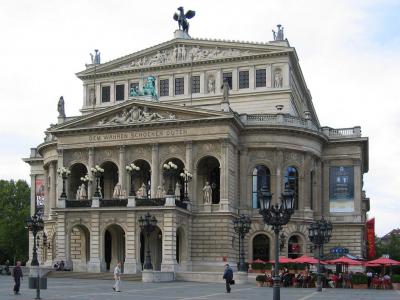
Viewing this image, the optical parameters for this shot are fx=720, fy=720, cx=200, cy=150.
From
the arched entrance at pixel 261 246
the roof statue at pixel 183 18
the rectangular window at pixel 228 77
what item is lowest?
the arched entrance at pixel 261 246

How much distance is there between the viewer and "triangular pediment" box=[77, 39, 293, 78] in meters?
76.4

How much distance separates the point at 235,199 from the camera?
70062 millimetres

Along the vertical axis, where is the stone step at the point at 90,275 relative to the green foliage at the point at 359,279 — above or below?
below

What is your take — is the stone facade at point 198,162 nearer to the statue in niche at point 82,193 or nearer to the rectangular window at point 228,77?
the statue in niche at point 82,193

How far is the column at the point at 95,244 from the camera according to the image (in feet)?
213

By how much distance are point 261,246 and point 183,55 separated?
22.8 meters

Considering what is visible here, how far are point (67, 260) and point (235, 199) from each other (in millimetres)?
16984

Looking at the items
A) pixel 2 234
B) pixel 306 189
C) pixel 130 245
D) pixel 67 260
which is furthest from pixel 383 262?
pixel 2 234

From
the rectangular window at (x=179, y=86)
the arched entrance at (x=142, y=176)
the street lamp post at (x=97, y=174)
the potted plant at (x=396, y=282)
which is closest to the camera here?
the potted plant at (x=396, y=282)

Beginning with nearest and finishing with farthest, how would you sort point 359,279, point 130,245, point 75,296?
point 75,296 → point 359,279 → point 130,245

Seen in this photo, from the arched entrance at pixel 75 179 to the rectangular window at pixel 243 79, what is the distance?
61.7ft

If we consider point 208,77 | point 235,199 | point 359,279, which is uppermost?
point 208,77

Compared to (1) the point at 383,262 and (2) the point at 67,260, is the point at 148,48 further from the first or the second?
(1) the point at 383,262

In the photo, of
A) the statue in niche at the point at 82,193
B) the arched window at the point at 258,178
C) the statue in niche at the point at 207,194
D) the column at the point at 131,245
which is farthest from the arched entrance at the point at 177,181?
the statue in niche at the point at 82,193
